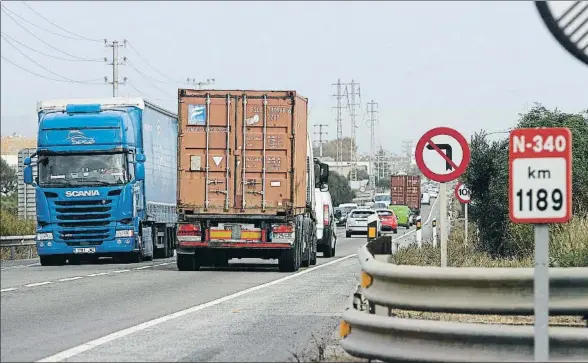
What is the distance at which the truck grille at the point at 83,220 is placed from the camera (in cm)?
2795

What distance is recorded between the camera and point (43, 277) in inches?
888

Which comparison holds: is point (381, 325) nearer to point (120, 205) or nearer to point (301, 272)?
point (301, 272)

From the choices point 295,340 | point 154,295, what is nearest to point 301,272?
point 154,295

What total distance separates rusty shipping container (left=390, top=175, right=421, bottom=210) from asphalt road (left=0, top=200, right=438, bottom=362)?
6788cm

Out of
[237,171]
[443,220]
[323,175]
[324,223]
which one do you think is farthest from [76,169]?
[443,220]

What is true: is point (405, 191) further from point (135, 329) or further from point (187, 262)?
point (135, 329)

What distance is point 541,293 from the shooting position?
26.5 ft

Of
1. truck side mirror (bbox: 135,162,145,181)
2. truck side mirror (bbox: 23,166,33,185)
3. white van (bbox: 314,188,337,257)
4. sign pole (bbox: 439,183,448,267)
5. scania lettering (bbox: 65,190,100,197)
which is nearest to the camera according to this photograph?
sign pole (bbox: 439,183,448,267)

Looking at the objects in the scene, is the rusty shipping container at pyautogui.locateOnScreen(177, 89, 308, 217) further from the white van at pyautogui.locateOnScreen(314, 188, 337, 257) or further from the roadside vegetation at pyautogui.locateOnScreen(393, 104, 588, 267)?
the white van at pyautogui.locateOnScreen(314, 188, 337, 257)

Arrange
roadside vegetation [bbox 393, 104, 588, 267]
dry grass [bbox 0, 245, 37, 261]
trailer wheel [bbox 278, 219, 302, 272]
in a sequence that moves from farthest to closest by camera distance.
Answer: dry grass [bbox 0, 245, 37, 261] < trailer wheel [bbox 278, 219, 302, 272] < roadside vegetation [bbox 393, 104, 588, 267]

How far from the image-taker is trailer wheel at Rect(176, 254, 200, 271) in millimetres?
25375

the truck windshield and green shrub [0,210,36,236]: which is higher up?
the truck windshield

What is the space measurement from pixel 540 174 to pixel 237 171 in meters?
17.0

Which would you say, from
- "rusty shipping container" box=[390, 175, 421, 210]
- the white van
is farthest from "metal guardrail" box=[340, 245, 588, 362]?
"rusty shipping container" box=[390, 175, 421, 210]
